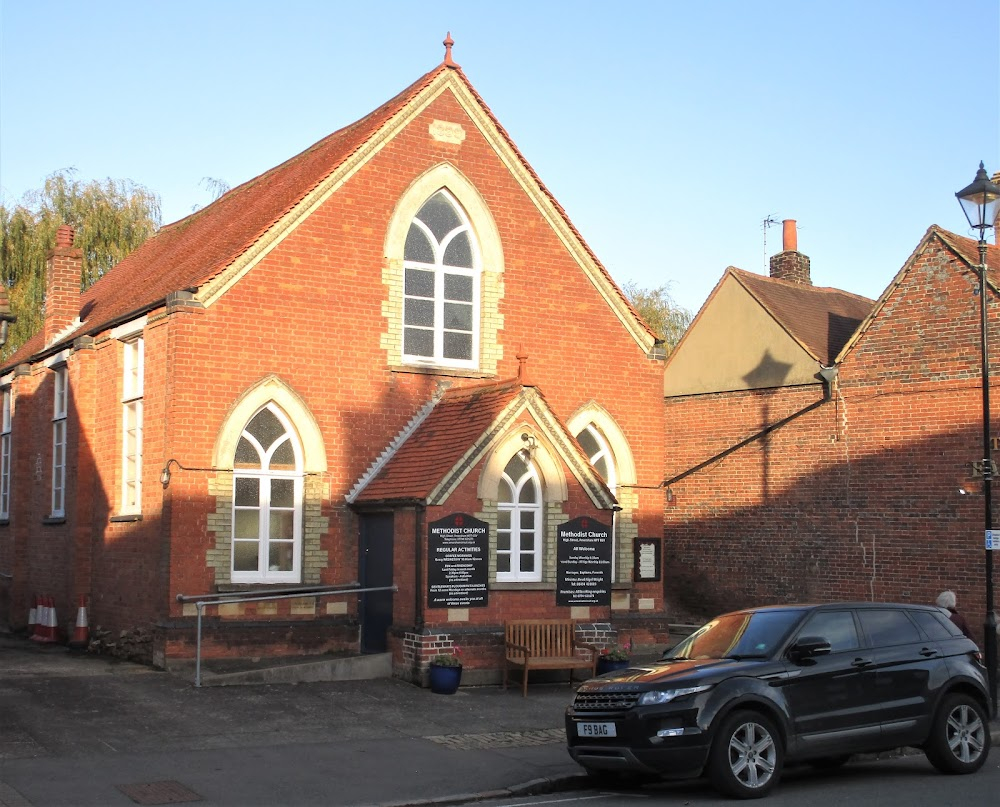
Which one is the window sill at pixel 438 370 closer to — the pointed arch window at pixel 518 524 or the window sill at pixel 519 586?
the pointed arch window at pixel 518 524

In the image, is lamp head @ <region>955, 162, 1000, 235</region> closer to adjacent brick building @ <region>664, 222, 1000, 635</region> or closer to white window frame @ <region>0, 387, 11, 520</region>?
adjacent brick building @ <region>664, 222, 1000, 635</region>

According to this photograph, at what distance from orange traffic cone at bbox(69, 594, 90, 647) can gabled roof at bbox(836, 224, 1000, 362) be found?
1408 cm

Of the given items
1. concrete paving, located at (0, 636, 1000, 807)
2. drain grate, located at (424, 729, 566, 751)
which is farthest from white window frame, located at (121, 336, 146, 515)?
drain grate, located at (424, 729, 566, 751)

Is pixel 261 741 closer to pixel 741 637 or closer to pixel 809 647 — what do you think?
pixel 741 637

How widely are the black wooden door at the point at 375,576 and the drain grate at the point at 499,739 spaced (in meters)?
4.46

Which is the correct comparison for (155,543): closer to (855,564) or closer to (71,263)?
(71,263)

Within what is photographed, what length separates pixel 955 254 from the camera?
71.5 ft

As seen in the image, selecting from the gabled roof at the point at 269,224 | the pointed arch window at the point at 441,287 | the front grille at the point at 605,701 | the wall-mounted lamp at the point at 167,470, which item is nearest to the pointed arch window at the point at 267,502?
the wall-mounted lamp at the point at 167,470

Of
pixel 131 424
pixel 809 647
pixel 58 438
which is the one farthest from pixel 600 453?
pixel 809 647

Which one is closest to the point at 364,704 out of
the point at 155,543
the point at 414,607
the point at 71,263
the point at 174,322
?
the point at 414,607

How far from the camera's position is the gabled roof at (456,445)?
698 inches

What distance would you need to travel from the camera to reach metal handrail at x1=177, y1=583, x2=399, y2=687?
1714 cm

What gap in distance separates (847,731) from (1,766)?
25.3 feet

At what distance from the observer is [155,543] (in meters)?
18.3
